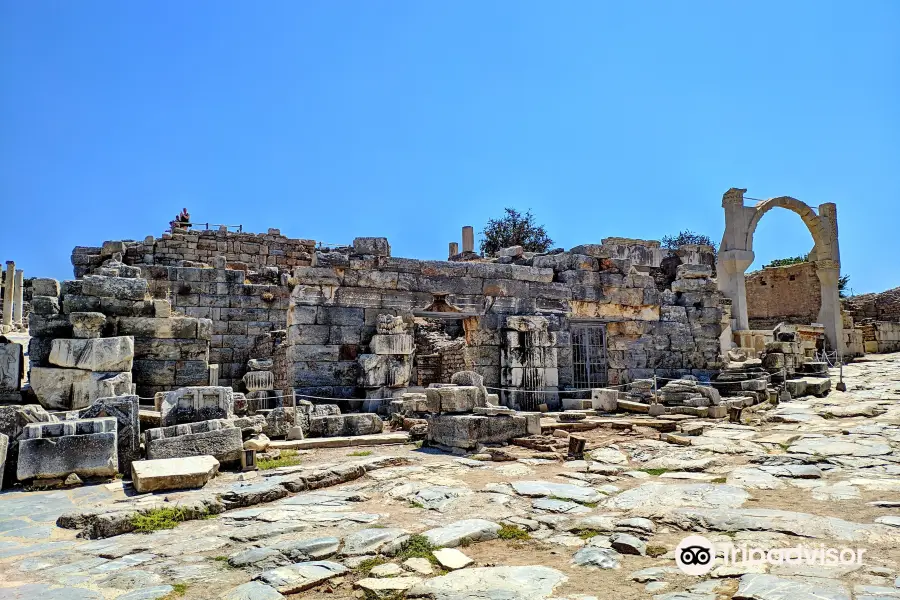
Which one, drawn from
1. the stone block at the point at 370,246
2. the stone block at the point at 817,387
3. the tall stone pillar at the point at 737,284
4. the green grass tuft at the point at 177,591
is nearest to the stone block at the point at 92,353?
the stone block at the point at 370,246

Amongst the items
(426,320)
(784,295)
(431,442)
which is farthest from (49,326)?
(784,295)

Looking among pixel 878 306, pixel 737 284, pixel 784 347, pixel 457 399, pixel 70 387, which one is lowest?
pixel 457 399

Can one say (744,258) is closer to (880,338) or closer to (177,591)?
(880,338)

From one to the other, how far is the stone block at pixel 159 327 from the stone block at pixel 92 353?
1.94ft

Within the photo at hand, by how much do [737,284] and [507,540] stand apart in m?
19.3

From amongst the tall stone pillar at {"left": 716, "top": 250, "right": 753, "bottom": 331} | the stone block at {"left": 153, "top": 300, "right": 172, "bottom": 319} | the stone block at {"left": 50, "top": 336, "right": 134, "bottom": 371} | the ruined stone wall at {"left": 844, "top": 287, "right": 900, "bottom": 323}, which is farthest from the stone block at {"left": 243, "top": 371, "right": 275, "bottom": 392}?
the ruined stone wall at {"left": 844, "top": 287, "right": 900, "bottom": 323}

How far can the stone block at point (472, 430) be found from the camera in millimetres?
7910

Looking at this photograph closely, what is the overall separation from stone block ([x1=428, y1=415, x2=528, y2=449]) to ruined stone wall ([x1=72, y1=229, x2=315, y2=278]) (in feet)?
42.3

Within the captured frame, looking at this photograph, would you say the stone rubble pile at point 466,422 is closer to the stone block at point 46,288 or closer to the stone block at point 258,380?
the stone block at point 46,288

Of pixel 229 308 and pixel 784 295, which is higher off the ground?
pixel 784 295

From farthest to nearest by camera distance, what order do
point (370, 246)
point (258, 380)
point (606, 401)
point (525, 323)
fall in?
point (258, 380), point (525, 323), point (370, 246), point (606, 401)
